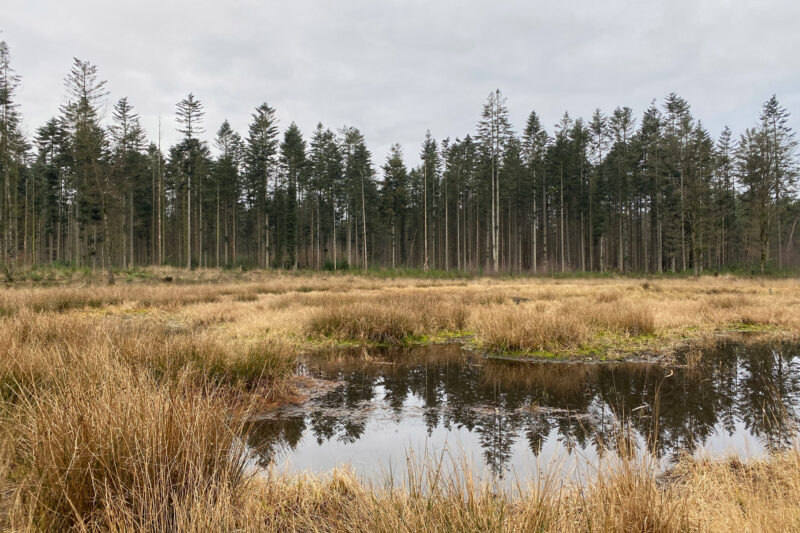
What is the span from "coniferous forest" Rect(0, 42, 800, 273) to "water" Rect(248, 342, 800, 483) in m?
28.5

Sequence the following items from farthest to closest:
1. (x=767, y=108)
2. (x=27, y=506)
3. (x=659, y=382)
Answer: (x=767, y=108)
(x=659, y=382)
(x=27, y=506)

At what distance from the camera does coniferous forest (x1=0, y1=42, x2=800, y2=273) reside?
35000 millimetres

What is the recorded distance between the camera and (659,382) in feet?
19.5

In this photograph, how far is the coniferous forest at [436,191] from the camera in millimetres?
35000

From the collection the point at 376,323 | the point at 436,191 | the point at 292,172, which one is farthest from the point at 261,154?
the point at 376,323

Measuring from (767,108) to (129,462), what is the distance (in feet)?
171

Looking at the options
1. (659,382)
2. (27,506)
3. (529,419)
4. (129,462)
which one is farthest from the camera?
(659,382)

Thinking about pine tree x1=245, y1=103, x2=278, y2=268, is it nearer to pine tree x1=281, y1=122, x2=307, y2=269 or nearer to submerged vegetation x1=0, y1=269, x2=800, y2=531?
pine tree x1=281, y1=122, x2=307, y2=269

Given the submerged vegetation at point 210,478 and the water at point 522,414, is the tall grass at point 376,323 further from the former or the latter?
the submerged vegetation at point 210,478

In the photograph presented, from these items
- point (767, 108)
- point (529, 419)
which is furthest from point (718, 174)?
point (529, 419)

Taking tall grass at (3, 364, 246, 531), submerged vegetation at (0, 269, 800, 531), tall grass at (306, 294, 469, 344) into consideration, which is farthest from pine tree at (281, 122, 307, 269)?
tall grass at (3, 364, 246, 531)

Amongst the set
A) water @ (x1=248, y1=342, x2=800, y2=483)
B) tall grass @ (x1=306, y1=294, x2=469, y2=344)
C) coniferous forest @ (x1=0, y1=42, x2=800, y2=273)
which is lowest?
water @ (x1=248, y1=342, x2=800, y2=483)

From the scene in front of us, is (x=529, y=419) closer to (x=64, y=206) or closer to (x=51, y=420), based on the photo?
(x=51, y=420)

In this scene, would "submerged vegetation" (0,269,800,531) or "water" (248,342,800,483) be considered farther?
"water" (248,342,800,483)
